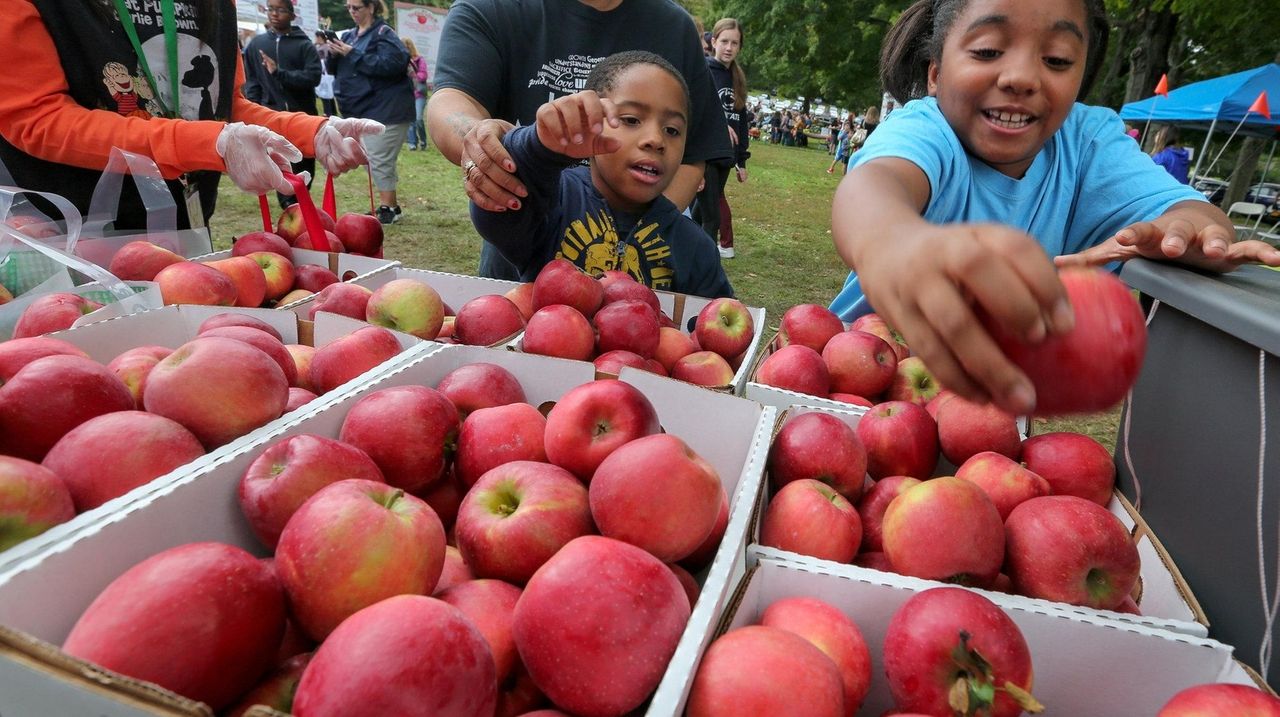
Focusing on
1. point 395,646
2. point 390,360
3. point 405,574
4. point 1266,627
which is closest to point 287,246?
point 390,360

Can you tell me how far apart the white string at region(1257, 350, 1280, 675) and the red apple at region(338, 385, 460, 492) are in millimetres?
1274

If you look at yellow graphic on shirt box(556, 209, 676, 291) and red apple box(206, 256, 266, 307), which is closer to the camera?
red apple box(206, 256, 266, 307)

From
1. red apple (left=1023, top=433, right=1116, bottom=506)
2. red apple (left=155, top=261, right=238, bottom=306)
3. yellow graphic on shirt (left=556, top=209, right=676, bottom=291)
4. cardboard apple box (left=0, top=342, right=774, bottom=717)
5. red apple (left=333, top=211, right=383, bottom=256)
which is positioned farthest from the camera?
red apple (left=333, top=211, right=383, bottom=256)

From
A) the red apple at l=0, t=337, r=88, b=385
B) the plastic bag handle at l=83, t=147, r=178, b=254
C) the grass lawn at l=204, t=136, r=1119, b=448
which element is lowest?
the grass lawn at l=204, t=136, r=1119, b=448

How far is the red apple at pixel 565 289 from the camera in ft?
6.10

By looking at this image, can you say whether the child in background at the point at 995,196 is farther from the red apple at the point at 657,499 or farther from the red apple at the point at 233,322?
the red apple at the point at 233,322

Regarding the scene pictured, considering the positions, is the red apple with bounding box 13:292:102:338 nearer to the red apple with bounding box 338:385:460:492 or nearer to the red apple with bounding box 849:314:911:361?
the red apple with bounding box 338:385:460:492

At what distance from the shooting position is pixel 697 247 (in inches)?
105

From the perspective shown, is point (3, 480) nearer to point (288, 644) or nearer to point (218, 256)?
point (288, 644)

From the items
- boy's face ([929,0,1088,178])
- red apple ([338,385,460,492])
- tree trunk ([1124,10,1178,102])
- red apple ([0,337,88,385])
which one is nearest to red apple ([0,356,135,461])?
red apple ([0,337,88,385])

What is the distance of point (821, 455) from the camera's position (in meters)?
1.28

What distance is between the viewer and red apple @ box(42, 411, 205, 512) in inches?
36.7

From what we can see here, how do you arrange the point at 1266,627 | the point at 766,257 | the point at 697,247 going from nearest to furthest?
1. the point at 1266,627
2. the point at 697,247
3. the point at 766,257

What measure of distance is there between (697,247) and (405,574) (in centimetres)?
202
